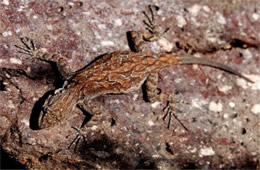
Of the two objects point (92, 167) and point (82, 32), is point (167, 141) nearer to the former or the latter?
point (92, 167)

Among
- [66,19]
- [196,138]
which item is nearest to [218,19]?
[196,138]

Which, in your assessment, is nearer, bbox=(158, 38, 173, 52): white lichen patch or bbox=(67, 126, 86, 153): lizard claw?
bbox=(67, 126, 86, 153): lizard claw

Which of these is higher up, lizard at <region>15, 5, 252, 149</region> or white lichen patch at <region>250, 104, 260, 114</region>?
lizard at <region>15, 5, 252, 149</region>

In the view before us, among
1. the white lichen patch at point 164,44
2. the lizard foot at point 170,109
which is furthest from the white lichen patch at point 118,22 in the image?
the lizard foot at point 170,109

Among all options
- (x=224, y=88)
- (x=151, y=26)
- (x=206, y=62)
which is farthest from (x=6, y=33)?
(x=224, y=88)

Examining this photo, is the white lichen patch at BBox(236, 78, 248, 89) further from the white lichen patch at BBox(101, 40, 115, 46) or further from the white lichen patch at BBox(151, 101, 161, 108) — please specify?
the white lichen patch at BBox(101, 40, 115, 46)

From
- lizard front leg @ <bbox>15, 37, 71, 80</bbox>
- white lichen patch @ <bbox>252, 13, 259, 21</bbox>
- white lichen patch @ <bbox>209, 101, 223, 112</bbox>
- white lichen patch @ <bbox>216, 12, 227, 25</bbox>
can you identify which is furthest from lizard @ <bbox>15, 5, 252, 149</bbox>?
white lichen patch @ <bbox>252, 13, 259, 21</bbox>

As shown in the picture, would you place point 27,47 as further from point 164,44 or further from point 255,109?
point 255,109
